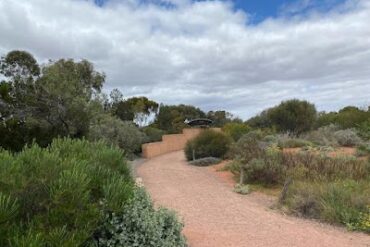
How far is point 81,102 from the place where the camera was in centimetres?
2567

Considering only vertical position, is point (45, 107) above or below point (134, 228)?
above

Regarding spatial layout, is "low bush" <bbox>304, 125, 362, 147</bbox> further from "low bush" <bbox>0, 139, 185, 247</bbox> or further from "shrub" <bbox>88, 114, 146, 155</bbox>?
Answer: "low bush" <bbox>0, 139, 185, 247</bbox>

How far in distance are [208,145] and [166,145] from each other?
1453 cm

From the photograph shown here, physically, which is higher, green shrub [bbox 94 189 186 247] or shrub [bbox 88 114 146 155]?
shrub [bbox 88 114 146 155]

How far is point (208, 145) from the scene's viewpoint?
2841cm

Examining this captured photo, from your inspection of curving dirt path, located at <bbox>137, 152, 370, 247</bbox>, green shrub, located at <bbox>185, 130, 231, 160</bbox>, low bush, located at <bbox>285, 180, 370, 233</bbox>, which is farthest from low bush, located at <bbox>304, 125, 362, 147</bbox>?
low bush, located at <bbox>285, 180, 370, 233</bbox>

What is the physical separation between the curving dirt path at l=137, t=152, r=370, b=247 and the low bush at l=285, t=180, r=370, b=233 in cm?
35

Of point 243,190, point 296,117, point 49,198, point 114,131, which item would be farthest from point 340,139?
point 49,198

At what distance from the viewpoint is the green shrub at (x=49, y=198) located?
457 cm

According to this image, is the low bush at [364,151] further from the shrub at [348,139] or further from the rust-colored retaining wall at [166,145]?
the rust-colored retaining wall at [166,145]

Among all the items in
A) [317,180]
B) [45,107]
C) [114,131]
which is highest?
[45,107]

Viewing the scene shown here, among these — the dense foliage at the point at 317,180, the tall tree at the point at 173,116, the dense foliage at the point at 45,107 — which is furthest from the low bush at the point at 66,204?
the tall tree at the point at 173,116

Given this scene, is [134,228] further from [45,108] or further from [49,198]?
[45,108]

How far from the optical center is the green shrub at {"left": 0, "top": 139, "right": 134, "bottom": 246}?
4566 mm
